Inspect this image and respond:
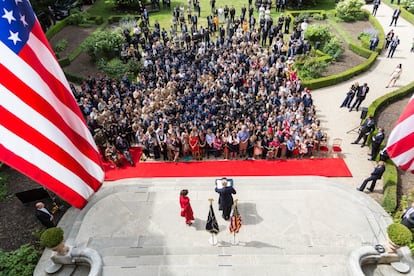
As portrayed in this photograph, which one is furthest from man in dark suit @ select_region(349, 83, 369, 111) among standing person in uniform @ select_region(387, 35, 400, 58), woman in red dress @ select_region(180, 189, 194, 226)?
woman in red dress @ select_region(180, 189, 194, 226)

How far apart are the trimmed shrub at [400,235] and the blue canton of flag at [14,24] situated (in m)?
10.3

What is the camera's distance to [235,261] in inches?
393

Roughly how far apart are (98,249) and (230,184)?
492 centimetres

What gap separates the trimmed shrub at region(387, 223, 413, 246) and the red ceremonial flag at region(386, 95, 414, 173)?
8.98 feet

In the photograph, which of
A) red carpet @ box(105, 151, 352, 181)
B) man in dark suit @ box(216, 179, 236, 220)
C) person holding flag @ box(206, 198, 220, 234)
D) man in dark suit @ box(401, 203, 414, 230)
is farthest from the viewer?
red carpet @ box(105, 151, 352, 181)

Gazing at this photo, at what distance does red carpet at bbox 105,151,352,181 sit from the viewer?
1402 centimetres

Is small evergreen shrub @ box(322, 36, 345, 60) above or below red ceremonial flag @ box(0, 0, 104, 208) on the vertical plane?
below

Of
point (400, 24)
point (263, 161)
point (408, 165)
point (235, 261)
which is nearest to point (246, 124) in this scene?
point (263, 161)

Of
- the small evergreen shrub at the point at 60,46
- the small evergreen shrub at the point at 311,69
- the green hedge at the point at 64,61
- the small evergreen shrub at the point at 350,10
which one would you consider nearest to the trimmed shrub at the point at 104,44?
the green hedge at the point at 64,61

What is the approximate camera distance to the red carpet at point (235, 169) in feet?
A: 46.0

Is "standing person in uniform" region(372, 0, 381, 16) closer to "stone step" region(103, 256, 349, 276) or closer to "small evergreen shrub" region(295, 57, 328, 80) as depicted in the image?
"small evergreen shrub" region(295, 57, 328, 80)

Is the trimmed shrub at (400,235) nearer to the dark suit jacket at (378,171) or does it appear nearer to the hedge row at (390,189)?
the hedge row at (390,189)

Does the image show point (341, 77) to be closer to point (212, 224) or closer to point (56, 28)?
point (212, 224)

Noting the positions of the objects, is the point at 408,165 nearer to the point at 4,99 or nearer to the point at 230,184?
the point at 230,184
